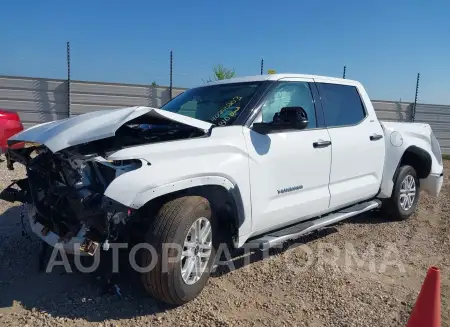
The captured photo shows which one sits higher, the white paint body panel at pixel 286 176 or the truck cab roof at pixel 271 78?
the truck cab roof at pixel 271 78

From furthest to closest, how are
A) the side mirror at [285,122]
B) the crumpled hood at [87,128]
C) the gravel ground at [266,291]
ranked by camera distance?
the side mirror at [285,122] < the gravel ground at [266,291] < the crumpled hood at [87,128]

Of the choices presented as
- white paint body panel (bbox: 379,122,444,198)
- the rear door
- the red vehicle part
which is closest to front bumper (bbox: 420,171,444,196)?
white paint body panel (bbox: 379,122,444,198)

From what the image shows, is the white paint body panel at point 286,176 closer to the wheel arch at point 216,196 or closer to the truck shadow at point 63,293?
the wheel arch at point 216,196

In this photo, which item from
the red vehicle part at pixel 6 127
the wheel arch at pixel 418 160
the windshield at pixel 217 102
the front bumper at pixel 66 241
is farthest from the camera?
the red vehicle part at pixel 6 127

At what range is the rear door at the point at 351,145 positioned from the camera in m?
4.34

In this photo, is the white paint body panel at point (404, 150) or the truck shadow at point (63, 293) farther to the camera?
the white paint body panel at point (404, 150)

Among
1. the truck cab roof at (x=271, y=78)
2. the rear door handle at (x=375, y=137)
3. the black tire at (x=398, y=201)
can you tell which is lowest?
the black tire at (x=398, y=201)

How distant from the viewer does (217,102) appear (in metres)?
4.04

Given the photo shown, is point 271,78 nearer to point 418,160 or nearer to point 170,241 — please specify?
point 170,241

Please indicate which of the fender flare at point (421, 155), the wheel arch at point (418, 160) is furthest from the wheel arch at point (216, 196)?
the wheel arch at point (418, 160)

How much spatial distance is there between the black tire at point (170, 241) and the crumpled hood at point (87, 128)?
666 mm

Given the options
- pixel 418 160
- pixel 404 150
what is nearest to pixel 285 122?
pixel 404 150

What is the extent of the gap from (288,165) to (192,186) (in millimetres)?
1095

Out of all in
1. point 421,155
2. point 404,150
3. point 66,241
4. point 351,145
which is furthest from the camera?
point 421,155
